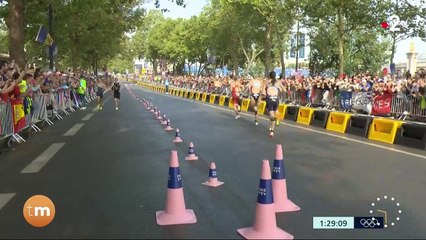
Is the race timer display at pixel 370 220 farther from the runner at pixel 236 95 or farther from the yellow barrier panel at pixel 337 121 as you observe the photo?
the runner at pixel 236 95

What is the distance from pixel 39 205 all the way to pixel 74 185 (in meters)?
1.65

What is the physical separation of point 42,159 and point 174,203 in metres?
5.40

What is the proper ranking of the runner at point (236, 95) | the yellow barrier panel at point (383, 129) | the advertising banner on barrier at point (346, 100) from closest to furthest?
the yellow barrier panel at point (383, 129)
the runner at point (236, 95)
the advertising banner on barrier at point (346, 100)

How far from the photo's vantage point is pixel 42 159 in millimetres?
9922

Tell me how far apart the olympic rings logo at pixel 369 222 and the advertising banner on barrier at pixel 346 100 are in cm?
1537

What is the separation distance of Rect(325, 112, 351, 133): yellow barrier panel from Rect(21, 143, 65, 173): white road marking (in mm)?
8652

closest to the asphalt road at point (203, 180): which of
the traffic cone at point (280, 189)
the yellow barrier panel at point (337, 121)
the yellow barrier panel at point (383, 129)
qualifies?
the traffic cone at point (280, 189)

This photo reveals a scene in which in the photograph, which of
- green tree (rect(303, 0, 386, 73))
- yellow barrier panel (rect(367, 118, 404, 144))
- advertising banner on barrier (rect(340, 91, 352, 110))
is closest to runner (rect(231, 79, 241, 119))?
advertising banner on barrier (rect(340, 91, 352, 110))

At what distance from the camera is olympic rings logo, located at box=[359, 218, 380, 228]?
547 cm

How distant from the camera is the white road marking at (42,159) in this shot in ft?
29.0

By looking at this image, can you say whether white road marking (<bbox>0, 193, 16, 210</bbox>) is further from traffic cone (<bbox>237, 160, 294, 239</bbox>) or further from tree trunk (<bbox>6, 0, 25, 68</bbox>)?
tree trunk (<bbox>6, 0, 25, 68</bbox>)

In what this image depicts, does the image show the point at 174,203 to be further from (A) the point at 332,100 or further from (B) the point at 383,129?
(A) the point at 332,100

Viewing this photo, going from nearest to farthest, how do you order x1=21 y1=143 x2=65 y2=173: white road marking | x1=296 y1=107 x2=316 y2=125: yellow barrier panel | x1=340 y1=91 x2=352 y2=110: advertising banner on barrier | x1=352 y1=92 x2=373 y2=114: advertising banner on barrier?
x1=21 y1=143 x2=65 y2=173: white road marking < x1=296 y1=107 x2=316 y2=125: yellow barrier panel < x1=352 y1=92 x2=373 y2=114: advertising banner on barrier < x1=340 y1=91 x2=352 y2=110: advertising banner on barrier

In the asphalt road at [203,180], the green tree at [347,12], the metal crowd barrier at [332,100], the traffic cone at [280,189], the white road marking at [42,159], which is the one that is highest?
the green tree at [347,12]
